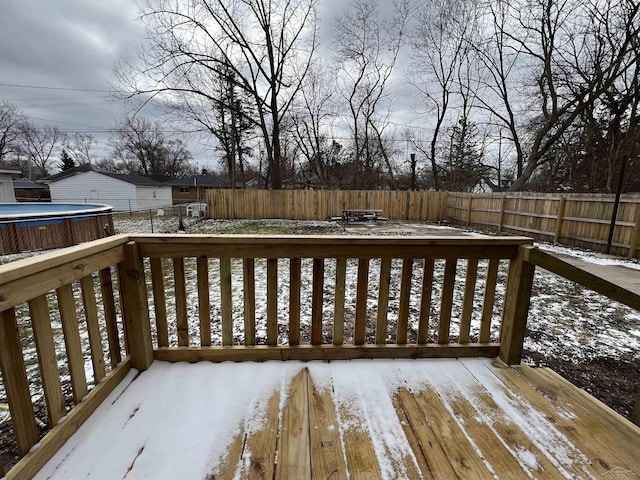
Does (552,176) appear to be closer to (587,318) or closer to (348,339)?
(587,318)

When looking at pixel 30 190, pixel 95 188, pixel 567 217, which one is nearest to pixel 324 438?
pixel 567 217

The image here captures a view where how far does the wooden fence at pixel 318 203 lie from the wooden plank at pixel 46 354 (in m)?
14.3

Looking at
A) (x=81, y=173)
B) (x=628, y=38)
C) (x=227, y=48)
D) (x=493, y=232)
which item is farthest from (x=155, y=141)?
(x=628, y=38)

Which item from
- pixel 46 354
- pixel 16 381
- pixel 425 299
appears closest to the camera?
pixel 16 381

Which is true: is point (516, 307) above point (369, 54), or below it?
below

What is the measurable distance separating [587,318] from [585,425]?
286 cm

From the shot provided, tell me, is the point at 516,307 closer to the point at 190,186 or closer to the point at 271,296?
the point at 271,296

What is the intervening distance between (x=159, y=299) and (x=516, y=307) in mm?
2251

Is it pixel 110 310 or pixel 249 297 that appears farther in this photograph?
pixel 249 297

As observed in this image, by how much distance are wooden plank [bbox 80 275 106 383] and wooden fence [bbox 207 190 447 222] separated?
45.9 ft

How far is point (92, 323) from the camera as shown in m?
1.46

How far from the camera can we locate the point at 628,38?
9930mm

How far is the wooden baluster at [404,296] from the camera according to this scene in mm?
1879

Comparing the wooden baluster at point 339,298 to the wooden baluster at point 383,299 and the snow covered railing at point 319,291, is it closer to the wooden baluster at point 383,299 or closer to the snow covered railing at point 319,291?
the snow covered railing at point 319,291
